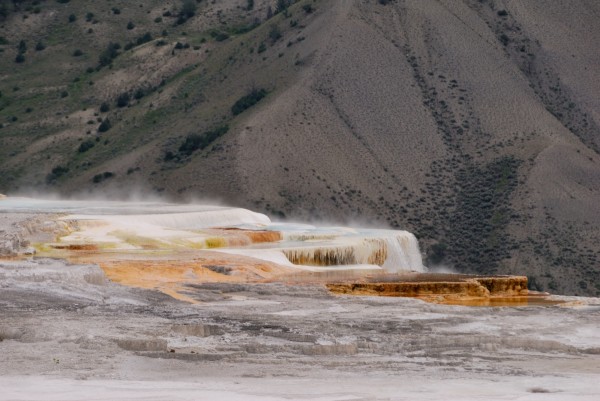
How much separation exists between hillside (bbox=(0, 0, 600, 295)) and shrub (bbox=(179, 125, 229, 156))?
0.14 m

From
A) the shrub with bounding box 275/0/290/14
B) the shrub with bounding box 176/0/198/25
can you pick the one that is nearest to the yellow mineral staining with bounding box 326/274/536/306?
the shrub with bounding box 275/0/290/14

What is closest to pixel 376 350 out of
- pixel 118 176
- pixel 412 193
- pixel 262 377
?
pixel 262 377

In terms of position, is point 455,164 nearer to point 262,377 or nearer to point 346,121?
point 346,121

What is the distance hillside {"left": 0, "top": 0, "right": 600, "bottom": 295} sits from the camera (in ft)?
255

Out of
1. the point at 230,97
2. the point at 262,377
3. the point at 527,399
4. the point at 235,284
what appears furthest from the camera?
the point at 230,97

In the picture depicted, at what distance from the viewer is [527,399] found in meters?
19.3

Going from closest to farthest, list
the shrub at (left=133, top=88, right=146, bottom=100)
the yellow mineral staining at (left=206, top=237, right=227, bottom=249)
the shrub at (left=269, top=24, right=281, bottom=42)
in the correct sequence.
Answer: the yellow mineral staining at (left=206, top=237, right=227, bottom=249), the shrub at (left=269, top=24, right=281, bottom=42), the shrub at (left=133, top=88, right=146, bottom=100)

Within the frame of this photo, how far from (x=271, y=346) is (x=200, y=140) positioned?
62.8m

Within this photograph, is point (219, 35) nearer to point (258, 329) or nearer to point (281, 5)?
point (281, 5)

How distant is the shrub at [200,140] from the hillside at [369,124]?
0.14 m

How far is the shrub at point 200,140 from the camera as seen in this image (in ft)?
278

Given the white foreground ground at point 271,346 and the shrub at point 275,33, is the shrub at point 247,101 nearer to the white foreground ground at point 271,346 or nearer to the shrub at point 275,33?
the shrub at point 275,33

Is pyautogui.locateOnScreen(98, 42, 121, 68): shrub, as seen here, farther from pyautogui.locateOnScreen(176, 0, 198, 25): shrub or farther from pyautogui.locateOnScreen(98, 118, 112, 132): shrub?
pyautogui.locateOnScreen(98, 118, 112, 132): shrub

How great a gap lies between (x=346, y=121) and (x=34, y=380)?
6580 centimetres
